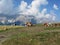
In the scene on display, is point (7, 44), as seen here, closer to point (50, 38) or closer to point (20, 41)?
point (20, 41)

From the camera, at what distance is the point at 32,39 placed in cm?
3897

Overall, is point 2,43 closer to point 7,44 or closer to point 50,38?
point 7,44

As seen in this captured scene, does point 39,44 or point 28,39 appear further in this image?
point 28,39

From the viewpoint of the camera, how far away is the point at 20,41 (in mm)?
38625

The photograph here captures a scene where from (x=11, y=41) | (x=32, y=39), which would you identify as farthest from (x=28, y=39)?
(x=11, y=41)

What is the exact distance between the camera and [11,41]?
39.3 m

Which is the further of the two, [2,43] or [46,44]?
[2,43]

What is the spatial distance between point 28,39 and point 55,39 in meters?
5.44

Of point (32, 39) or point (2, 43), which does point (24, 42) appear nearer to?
point (32, 39)

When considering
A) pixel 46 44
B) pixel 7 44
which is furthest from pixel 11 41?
pixel 46 44

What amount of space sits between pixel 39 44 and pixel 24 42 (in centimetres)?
345

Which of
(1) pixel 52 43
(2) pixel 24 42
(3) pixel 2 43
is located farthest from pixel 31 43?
(3) pixel 2 43

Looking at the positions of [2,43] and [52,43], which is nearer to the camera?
[52,43]

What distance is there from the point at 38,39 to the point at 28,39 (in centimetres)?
205
